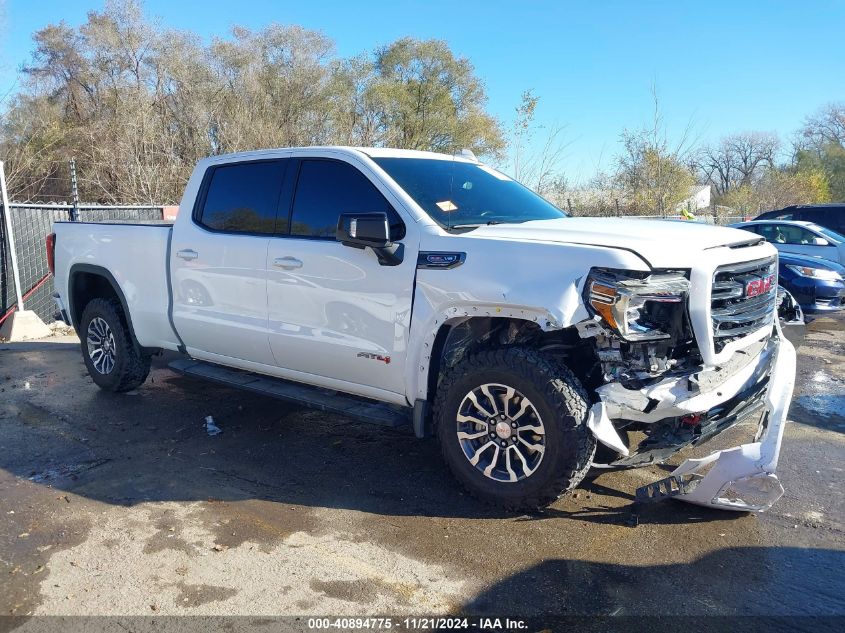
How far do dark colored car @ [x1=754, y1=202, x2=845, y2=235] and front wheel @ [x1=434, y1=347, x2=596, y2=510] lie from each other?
1266cm

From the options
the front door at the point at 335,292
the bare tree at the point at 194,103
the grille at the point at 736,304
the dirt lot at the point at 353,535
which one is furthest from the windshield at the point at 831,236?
the bare tree at the point at 194,103

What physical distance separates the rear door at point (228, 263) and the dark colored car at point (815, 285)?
7.69 m

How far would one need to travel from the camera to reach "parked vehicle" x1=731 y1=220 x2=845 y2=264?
1151 centimetres

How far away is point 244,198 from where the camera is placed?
5.15 metres

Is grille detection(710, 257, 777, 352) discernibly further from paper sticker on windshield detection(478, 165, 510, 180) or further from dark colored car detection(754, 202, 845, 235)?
dark colored car detection(754, 202, 845, 235)

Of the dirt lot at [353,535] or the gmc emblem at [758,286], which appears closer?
the dirt lot at [353,535]

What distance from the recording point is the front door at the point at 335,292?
162 inches

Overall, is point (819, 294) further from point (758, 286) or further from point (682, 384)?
point (682, 384)

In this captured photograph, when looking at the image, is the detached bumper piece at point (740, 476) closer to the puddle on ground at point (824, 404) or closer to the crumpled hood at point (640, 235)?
the crumpled hood at point (640, 235)

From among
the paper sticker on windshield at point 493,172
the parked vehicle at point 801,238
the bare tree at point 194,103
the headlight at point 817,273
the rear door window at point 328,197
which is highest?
the bare tree at point 194,103

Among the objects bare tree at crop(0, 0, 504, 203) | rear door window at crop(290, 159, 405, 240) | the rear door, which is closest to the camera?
rear door window at crop(290, 159, 405, 240)

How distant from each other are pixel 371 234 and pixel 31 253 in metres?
8.35

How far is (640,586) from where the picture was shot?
10.2 ft

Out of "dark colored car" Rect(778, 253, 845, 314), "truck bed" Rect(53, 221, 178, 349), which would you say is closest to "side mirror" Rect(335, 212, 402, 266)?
"truck bed" Rect(53, 221, 178, 349)
